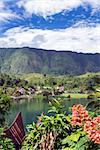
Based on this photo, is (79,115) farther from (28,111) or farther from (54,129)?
(28,111)

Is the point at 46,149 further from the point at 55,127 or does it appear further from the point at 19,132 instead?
the point at 19,132

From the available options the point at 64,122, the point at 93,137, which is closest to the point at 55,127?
the point at 64,122

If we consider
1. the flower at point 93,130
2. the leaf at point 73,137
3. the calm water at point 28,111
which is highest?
the flower at point 93,130

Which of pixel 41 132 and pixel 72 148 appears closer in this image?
pixel 72 148

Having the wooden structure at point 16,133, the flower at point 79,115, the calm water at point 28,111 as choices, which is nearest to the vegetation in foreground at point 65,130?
the flower at point 79,115

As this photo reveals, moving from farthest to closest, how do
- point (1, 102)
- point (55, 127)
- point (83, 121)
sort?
1. point (1, 102)
2. point (55, 127)
3. point (83, 121)

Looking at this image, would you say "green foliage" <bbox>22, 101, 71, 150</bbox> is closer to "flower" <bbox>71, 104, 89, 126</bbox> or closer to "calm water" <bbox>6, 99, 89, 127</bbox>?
"flower" <bbox>71, 104, 89, 126</bbox>

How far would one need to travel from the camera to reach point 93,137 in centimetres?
721

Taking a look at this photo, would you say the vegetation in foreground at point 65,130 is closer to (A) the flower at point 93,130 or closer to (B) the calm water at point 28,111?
(A) the flower at point 93,130

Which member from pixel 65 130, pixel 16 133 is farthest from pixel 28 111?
pixel 65 130

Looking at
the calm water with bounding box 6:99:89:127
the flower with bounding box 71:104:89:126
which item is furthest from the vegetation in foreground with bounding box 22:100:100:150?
the calm water with bounding box 6:99:89:127

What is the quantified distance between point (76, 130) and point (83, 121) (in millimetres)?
413

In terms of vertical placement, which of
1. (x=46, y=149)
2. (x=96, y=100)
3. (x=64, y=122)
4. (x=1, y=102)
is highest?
(x=96, y=100)

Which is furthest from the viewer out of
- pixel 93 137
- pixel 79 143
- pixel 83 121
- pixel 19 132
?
pixel 19 132
